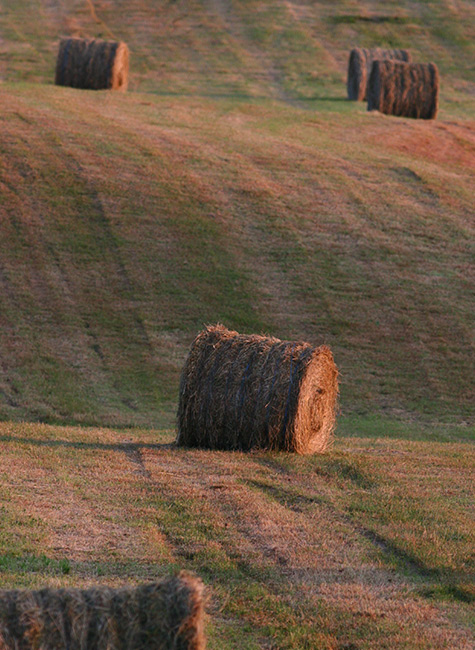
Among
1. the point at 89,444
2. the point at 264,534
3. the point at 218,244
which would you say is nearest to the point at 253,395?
the point at 89,444

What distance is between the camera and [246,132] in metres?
32.2

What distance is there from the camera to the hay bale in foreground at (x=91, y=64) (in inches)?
1403

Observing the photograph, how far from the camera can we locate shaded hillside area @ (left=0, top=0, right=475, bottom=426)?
18844mm

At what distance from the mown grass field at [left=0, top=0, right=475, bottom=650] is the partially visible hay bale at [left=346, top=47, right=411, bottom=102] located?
69 centimetres

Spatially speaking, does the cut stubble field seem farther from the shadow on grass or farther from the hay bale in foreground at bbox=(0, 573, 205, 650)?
the hay bale in foreground at bbox=(0, 573, 205, 650)

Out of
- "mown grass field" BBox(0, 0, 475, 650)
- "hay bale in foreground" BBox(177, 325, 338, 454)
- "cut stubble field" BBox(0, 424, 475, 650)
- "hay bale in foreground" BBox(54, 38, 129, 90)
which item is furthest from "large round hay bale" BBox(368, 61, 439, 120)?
→ "cut stubble field" BBox(0, 424, 475, 650)

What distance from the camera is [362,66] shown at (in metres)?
39.8

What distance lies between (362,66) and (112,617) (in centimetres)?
3746

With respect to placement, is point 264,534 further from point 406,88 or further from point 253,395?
point 406,88

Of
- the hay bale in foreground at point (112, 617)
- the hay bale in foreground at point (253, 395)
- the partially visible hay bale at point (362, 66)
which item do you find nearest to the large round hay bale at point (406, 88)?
the partially visible hay bale at point (362, 66)

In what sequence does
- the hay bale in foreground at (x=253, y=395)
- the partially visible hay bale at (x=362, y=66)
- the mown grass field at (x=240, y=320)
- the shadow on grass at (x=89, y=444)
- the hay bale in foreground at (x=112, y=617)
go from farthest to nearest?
the partially visible hay bale at (x=362, y=66) → the hay bale in foreground at (x=253, y=395) → the shadow on grass at (x=89, y=444) → the mown grass field at (x=240, y=320) → the hay bale in foreground at (x=112, y=617)

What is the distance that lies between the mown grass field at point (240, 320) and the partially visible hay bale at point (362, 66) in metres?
0.69

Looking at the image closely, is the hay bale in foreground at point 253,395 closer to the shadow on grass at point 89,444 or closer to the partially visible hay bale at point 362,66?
the shadow on grass at point 89,444

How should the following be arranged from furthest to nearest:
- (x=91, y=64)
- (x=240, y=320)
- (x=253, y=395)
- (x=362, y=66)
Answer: (x=362, y=66) < (x=91, y=64) < (x=240, y=320) < (x=253, y=395)
